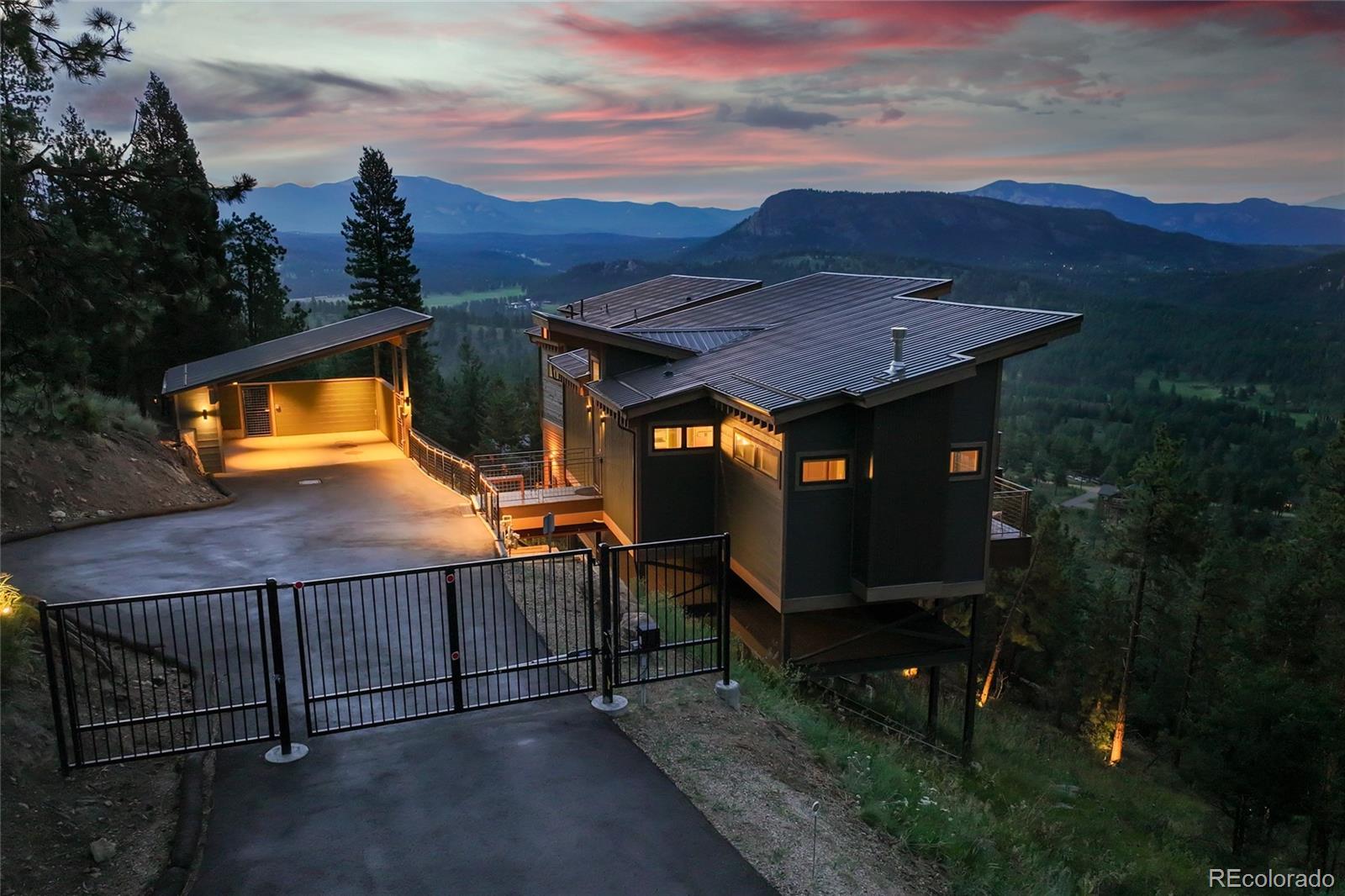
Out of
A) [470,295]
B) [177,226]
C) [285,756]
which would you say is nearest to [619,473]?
[177,226]

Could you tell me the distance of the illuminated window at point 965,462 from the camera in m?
16.3

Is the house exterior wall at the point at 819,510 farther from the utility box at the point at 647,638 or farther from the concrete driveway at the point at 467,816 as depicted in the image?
the concrete driveway at the point at 467,816

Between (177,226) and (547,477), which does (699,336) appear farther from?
(177,226)

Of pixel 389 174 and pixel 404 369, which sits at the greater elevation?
pixel 389 174

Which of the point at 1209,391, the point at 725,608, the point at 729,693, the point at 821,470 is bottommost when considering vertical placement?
the point at 1209,391

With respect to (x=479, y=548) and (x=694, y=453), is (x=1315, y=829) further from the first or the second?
(x=479, y=548)

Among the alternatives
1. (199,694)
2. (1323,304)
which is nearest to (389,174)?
(199,694)

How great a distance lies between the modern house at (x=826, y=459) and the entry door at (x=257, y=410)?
Result: 33.1 ft

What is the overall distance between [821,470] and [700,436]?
145 inches

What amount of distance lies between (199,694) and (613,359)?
13259 mm

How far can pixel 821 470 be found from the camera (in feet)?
51.9

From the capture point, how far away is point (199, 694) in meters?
9.32

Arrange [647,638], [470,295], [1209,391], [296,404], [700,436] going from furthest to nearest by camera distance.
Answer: [470,295] → [1209,391] → [296,404] → [700,436] → [647,638]

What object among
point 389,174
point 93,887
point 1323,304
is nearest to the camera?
point 93,887
